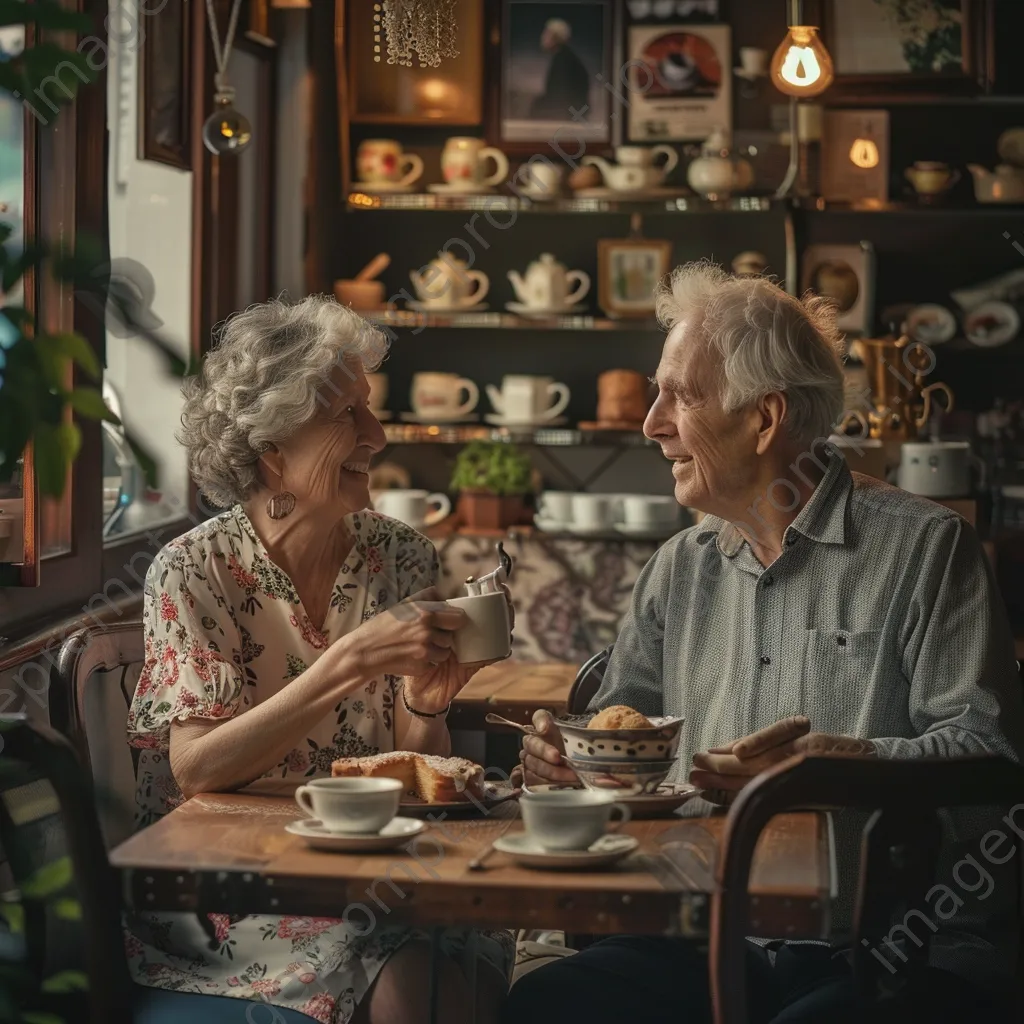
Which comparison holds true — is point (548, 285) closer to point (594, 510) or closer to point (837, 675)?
point (594, 510)

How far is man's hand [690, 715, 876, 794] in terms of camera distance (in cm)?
183

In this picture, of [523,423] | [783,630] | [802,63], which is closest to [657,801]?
[783,630]

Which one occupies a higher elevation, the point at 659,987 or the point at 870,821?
the point at 870,821

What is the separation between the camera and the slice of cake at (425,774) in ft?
6.10

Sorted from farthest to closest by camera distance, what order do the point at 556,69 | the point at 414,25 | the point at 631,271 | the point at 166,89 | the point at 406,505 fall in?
the point at 556,69
the point at 631,271
the point at 406,505
the point at 166,89
the point at 414,25

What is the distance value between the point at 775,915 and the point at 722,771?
0.37m

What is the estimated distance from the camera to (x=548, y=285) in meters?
4.87

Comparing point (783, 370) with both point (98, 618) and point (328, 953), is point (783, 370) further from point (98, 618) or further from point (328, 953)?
point (98, 618)

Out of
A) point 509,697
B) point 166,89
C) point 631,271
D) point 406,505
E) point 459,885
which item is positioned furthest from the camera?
point 631,271

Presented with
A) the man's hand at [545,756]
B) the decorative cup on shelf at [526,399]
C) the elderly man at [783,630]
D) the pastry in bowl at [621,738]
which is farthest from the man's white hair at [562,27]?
the pastry in bowl at [621,738]

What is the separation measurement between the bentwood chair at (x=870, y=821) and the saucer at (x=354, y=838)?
0.35 metres

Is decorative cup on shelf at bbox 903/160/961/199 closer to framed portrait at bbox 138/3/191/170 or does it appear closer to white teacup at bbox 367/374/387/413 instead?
white teacup at bbox 367/374/387/413

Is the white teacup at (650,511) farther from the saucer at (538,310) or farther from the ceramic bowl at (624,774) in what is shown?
the ceramic bowl at (624,774)

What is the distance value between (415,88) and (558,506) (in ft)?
4.86
